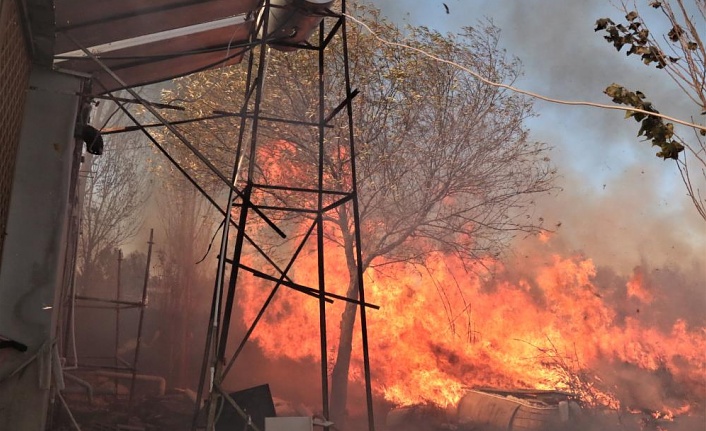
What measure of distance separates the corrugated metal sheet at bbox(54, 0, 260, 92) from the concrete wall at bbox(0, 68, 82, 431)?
0.60 metres

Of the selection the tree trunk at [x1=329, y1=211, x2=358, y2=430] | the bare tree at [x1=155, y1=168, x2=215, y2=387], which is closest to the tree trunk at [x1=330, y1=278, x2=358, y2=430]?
the tree trunk at [x1=329, y1=211, x2=358, y2=430]

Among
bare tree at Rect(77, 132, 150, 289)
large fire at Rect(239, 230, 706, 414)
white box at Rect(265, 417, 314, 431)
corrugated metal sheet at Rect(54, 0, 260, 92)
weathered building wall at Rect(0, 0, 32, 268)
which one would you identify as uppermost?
bare tree at Rect(77, 132, 150, 289)

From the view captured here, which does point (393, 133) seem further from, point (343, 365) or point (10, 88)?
point (10, 88)

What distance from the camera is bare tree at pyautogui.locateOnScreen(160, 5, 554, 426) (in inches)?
559

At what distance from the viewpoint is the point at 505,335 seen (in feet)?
61.6

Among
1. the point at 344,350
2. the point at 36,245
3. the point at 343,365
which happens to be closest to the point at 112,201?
the point at 344,350

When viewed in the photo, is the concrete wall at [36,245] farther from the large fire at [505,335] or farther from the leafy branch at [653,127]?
the large fire at [505,335]

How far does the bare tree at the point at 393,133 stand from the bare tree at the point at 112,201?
10.0 metres

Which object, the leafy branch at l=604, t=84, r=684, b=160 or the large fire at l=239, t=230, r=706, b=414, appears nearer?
the leafy branch at l=604, t=84, r=684, b=160

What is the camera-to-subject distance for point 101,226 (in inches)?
920

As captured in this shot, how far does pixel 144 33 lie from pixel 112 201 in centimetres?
1752

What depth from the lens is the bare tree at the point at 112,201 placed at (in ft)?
74.7

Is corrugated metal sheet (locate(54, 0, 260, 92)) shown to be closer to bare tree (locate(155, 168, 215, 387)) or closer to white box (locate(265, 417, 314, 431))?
white box (locate(265, 417, 314, 431))

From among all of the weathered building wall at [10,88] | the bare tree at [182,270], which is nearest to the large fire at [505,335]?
the bare tree at [182,270]
